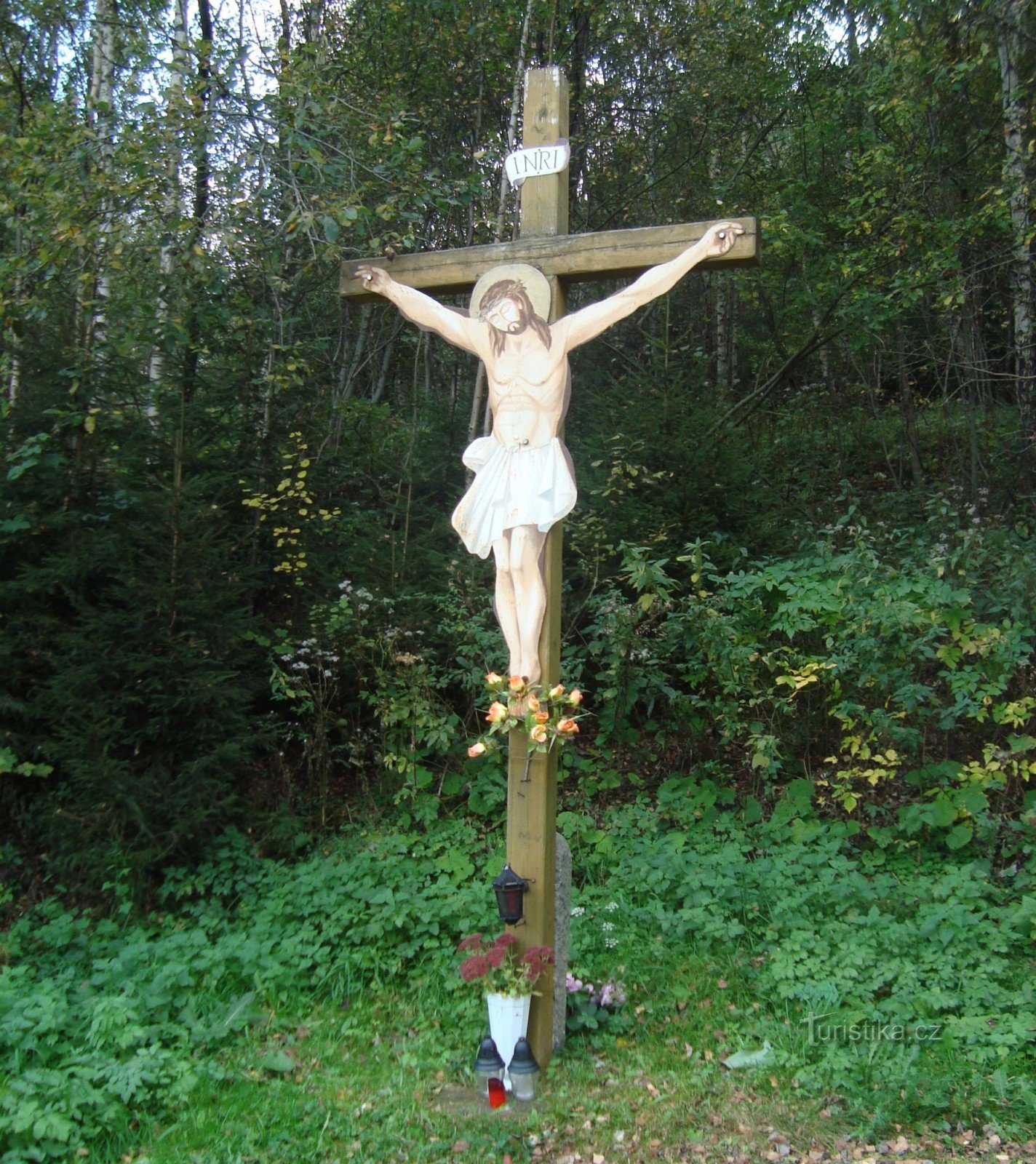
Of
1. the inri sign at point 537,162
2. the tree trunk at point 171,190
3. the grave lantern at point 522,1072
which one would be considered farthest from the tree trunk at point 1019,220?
the grave lantern at point 522,1072

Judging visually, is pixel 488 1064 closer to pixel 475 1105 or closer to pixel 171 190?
pixel 475 1105

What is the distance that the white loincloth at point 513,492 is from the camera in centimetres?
405

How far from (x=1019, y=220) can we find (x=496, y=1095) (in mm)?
7823

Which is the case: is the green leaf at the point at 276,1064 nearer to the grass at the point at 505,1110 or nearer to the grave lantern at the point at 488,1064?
the grass at the point at 505,1110

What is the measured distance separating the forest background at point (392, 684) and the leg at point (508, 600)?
161 centimetres

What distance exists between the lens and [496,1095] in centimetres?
378

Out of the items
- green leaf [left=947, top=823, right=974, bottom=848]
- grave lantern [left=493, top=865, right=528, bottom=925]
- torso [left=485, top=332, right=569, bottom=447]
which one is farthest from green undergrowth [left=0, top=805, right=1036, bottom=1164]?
torso [left=485, top=332, right=569, bottom=447]

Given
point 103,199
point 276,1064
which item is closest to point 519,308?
point 276,1064

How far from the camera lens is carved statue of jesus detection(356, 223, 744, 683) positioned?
4.06m

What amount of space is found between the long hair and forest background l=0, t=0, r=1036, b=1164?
2.29 meters

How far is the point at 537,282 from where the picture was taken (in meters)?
4.25

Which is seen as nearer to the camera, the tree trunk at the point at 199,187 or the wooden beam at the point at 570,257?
the wooden beam at the point at 570,257

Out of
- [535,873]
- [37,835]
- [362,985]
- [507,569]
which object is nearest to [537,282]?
[507,569]

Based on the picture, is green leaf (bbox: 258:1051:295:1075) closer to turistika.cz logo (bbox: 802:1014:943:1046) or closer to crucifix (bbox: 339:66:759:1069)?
crucifix (bbox: 339:66:759:1069)
